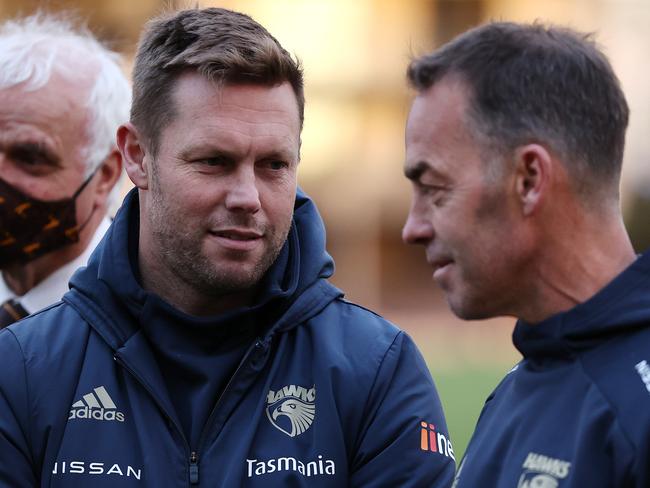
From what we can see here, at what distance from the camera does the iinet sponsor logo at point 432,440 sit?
3.09 m

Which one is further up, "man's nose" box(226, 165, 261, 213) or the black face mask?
the black face mask

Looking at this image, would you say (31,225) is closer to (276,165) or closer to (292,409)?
(276,165)

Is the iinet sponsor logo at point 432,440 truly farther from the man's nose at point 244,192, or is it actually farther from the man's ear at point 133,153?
the man's ear at point 133,153

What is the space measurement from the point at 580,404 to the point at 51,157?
229 cm

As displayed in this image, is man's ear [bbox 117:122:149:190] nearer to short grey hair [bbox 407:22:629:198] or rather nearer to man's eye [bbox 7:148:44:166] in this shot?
man's eye [bbox 7:148:44:166]

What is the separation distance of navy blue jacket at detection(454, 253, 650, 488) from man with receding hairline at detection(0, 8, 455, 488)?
57 centimetres

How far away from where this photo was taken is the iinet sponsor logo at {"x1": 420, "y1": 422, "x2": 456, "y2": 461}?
3.09 m

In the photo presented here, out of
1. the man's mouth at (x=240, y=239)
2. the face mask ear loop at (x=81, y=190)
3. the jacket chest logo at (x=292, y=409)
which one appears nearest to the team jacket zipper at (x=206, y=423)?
the jacket chest logo at (x=292, y=409)

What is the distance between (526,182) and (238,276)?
1.02m

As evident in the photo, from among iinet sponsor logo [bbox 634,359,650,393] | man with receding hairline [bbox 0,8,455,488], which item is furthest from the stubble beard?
iinet sponsor logo [bbox 634,359,650,393]

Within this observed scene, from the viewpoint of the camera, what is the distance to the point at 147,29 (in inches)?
138

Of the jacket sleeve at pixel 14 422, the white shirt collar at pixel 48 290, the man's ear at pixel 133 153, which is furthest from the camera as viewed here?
the white shirt collar at pixel 48 290

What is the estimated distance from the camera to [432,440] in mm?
3115

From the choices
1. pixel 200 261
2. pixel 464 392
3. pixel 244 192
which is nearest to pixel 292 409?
pixel 200 261
